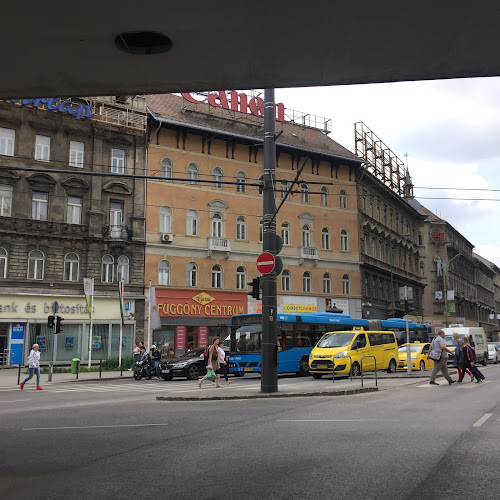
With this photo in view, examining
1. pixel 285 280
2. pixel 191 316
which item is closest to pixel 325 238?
pixel 285 280

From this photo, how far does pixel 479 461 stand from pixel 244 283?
3646 centimetres

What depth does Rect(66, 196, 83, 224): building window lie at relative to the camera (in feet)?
123

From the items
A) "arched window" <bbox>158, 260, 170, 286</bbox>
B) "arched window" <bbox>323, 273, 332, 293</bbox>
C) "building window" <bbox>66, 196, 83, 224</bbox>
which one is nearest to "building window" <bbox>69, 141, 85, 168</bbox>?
"building window" <bbox>66, 196, 83, 224</bbox>

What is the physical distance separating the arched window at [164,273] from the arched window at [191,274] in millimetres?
1487

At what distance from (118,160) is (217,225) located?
27.7ft

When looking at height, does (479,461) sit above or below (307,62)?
below

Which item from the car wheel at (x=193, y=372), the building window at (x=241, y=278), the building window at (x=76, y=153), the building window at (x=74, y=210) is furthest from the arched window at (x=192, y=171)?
the car wheel at (x=193, y=372)

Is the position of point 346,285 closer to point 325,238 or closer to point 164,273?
point 325,238

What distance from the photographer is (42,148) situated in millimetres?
36969

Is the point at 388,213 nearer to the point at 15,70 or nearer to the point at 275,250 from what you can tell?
the point at 275,250

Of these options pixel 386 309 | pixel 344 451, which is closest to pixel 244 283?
pixel 386 309

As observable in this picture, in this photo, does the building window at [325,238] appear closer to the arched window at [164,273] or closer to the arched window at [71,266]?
the arched window at [164,273]

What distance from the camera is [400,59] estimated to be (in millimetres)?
7164

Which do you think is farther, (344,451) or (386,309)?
(386,309)
